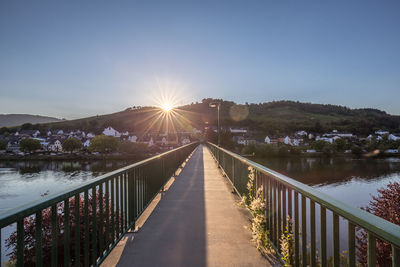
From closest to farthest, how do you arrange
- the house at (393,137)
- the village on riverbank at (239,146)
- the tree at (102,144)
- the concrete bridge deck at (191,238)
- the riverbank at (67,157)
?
the concrete bridge deck at (191,238) < the village on riverbank at (239,146) < the house at (393,137) < the riverbank at (67,157) < the tree at (102,144)

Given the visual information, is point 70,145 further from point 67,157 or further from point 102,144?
point 102,144

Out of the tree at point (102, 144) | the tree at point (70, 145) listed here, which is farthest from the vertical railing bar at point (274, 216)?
the tree at point (70, 145)

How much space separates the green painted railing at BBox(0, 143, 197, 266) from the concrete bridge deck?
292mm

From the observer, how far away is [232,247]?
11.1ft

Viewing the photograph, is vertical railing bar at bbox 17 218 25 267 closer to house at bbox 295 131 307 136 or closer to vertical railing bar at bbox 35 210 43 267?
vertical railing bar at bbox 35 210 43 267

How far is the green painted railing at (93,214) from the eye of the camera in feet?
5.35

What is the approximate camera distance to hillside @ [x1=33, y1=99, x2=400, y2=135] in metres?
115

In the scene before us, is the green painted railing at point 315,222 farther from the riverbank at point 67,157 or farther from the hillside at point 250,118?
the hillside at point 250,118

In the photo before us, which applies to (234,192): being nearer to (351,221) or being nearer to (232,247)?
(232,247)

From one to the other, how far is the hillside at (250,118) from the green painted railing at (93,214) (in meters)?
103

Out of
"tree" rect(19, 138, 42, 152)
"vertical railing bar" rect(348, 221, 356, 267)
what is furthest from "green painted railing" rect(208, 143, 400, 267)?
"tree" rect(19, 138, 42, 152)

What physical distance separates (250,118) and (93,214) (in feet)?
462

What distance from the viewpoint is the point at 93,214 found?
2551mm

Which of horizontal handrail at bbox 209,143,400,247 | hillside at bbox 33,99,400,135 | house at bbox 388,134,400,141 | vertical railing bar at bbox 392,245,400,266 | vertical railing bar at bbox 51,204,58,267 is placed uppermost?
hillside at bbox 33,99,400,135
